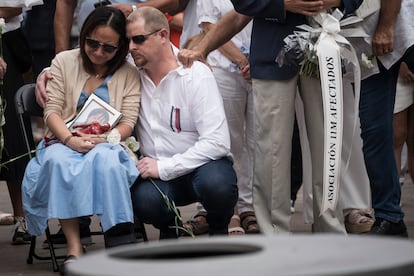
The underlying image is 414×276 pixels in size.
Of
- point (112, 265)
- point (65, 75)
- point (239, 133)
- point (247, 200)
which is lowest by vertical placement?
point (247, 200)

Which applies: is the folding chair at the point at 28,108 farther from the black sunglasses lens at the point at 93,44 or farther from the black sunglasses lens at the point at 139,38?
the black sunglasses lens at the point at 139,38

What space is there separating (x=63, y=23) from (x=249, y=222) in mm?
1716

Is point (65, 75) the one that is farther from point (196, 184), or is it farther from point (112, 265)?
point (112, 265)

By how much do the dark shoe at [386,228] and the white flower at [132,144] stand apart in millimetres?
1434

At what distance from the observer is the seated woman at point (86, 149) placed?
567cm

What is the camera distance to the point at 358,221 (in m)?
6.98

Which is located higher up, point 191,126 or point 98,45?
point 98,45

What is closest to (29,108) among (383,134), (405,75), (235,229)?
(235,229)

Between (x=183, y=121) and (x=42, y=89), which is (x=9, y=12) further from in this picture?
(x=183, y=121)

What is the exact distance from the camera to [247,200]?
732 centimetres

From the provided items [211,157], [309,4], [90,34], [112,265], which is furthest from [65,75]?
[112,265]

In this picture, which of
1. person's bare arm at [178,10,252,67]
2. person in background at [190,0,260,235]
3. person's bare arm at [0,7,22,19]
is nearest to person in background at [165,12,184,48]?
person in background at [190,0,260,235]

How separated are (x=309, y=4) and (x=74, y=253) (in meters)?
1.76

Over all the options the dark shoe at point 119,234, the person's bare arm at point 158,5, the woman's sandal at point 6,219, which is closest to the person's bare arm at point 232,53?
the person's bare arm at point 158,5
